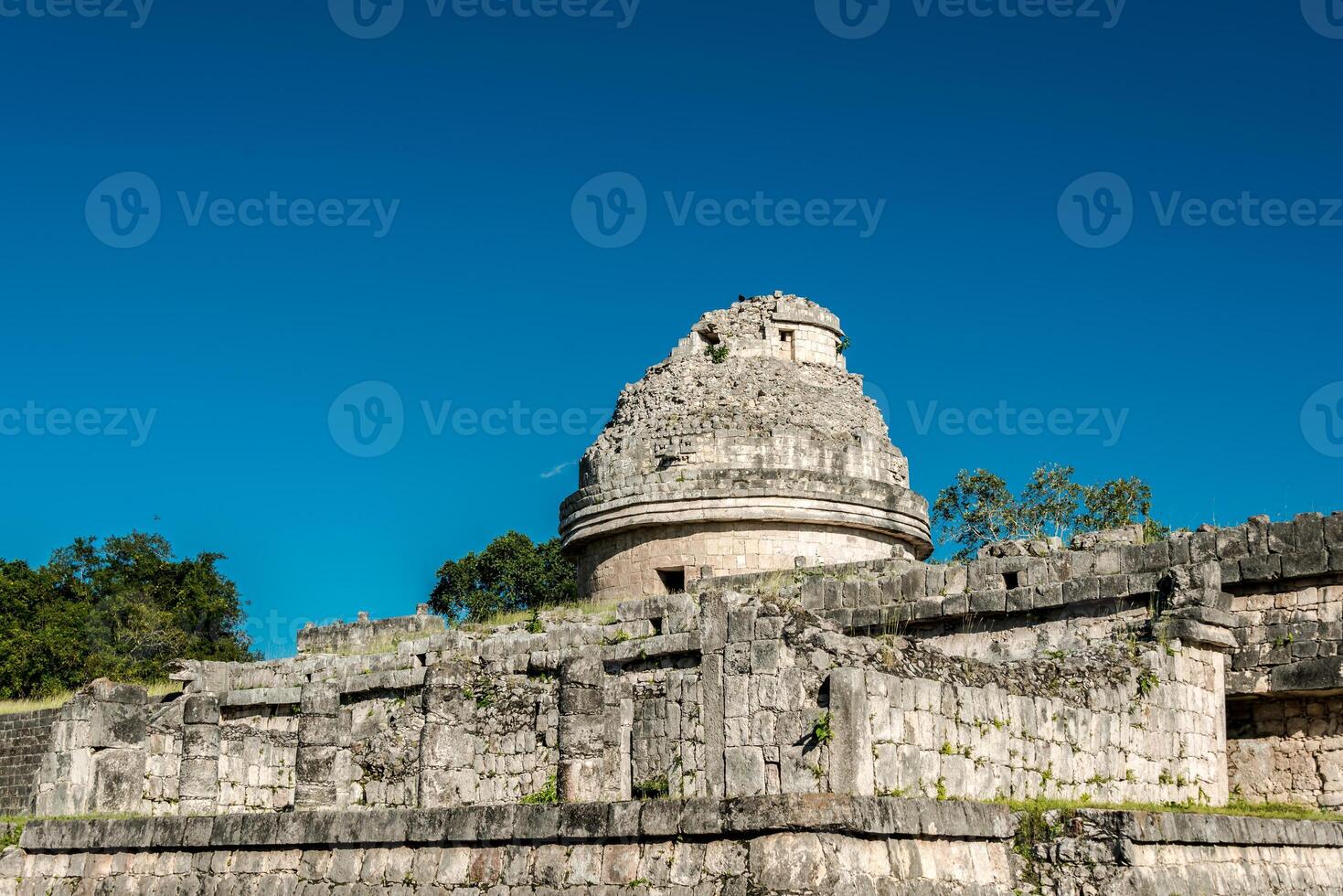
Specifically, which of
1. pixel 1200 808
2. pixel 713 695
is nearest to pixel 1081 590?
pixel 1200 808

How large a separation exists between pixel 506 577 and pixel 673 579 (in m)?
26.7

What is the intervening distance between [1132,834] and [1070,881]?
640 mm

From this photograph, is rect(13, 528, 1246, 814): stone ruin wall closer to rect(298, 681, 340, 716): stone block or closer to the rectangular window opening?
rect(298, 681, 340, 716): stone block

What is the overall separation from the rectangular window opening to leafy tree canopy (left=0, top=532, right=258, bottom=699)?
591 inches

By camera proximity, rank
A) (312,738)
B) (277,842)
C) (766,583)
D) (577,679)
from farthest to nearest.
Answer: (766,583), (312,738), (277,842), (577,679)

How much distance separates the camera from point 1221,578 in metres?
17.8

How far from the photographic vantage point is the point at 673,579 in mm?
25547

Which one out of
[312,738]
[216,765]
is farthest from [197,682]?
[312,738]

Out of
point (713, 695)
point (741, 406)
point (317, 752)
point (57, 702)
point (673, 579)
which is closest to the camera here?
point (713, 695)

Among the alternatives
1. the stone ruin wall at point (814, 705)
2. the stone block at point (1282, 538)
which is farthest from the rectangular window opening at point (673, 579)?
the stone block at point (1282, 538)

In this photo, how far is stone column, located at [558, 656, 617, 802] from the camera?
13656 mm

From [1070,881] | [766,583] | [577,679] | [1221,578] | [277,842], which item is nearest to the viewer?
[1070,881]

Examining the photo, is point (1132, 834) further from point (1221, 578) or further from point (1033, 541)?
point (1033, 541)

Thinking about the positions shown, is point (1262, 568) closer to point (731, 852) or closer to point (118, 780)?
point (731, 852)
